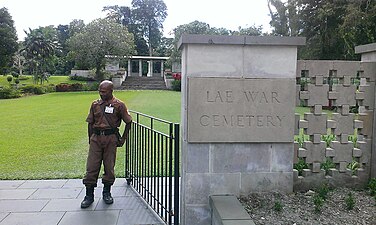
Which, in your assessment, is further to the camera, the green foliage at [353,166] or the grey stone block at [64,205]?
the grey stone block at [64,205]

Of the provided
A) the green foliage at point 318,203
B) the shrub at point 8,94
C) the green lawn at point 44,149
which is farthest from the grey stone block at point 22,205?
the shrub at point 8,94

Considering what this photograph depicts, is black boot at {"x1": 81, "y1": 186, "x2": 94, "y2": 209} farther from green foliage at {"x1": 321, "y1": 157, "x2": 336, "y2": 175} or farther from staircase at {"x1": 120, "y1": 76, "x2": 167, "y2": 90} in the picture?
staircase at {"x1": 120, "y1": 76, "x2": 167, "y2": 90}

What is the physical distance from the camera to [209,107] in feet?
10.7

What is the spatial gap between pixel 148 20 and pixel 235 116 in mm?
69176

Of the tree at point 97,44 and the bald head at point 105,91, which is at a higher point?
the tree at point 97,44

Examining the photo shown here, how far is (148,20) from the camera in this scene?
69.6 m

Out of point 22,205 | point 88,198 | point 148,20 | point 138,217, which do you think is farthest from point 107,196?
point 148,20

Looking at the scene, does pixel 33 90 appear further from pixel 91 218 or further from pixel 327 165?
pixel 327 165

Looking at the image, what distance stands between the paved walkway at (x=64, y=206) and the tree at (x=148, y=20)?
210 feet

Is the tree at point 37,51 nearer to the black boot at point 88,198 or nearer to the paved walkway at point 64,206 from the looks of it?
the paved walkway at point 64,206

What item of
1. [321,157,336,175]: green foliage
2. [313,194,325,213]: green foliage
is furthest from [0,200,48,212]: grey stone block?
[321,157,336,175]: green foliage

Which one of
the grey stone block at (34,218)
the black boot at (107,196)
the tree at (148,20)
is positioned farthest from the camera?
the tree at (148,20)

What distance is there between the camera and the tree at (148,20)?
225 feet

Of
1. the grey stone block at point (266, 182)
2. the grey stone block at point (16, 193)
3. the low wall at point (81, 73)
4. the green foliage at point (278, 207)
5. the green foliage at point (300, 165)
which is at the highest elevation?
the low wall at point (81, 73)
